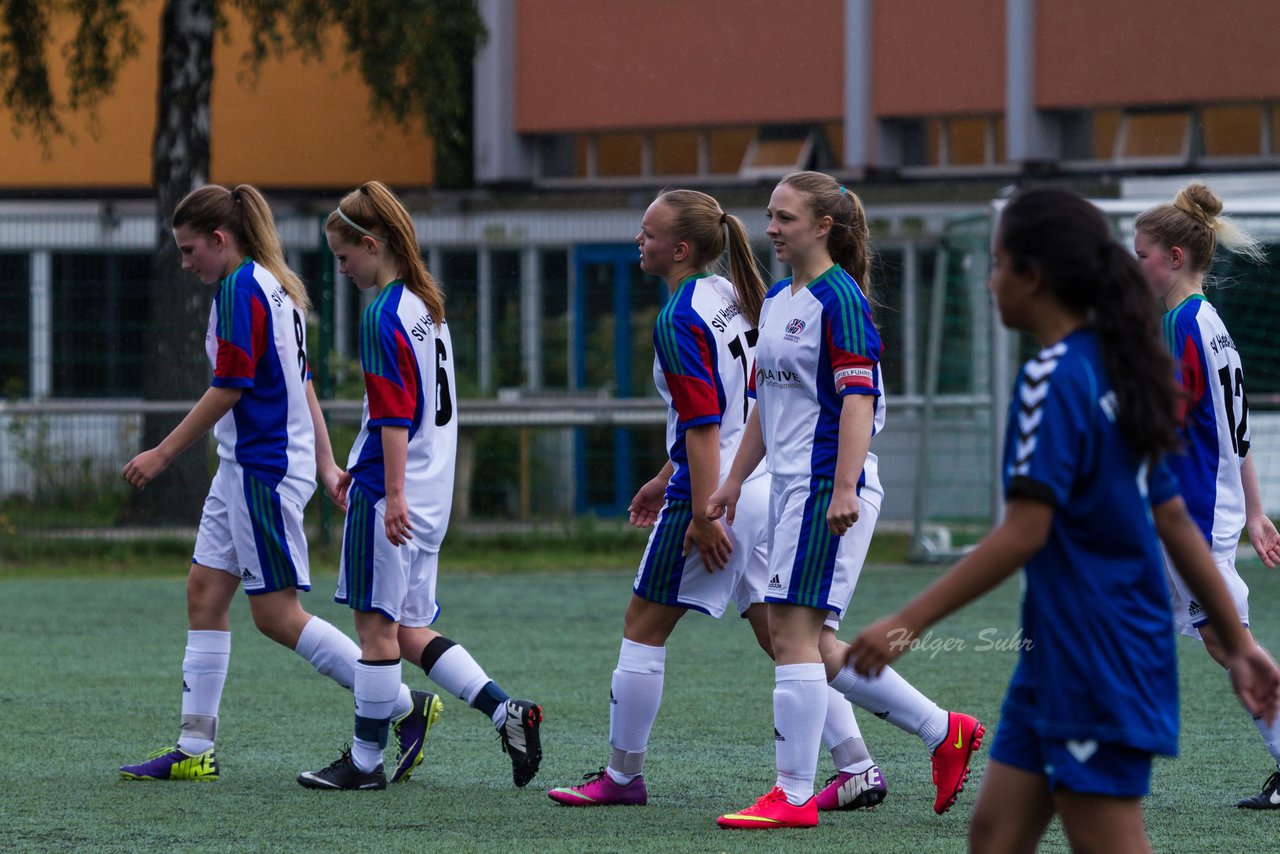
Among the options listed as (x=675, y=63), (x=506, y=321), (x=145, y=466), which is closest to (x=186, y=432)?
(x=145, y=466)

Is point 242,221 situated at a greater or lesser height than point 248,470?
greater

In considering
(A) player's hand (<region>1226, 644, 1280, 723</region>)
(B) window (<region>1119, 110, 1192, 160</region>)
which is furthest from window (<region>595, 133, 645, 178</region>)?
(A) player's hand (<region>1226, 644, 1280, 723</region>)

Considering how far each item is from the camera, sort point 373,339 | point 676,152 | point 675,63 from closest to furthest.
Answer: point 373,339
point 675,63
point 676,152

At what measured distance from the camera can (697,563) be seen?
5219 mm

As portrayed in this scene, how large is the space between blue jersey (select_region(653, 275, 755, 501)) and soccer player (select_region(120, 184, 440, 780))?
3.59ft

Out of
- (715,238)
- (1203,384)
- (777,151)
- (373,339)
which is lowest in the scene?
(1203,384)

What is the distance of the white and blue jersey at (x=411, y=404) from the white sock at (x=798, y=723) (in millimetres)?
1188

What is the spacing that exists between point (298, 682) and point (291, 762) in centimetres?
191

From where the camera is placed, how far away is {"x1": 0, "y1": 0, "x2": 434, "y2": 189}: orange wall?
21703 millimetres

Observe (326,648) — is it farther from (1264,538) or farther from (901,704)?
(1264,538)

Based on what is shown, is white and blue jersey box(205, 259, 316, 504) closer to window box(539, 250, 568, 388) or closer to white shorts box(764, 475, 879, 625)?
white shorts box(764, 475, 879, 625)

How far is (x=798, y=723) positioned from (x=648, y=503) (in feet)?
3.02

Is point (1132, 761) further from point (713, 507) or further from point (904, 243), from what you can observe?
point (904, 243)

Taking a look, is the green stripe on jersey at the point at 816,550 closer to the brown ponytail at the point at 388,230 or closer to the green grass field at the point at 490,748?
the green grass field at the point at 490,748
